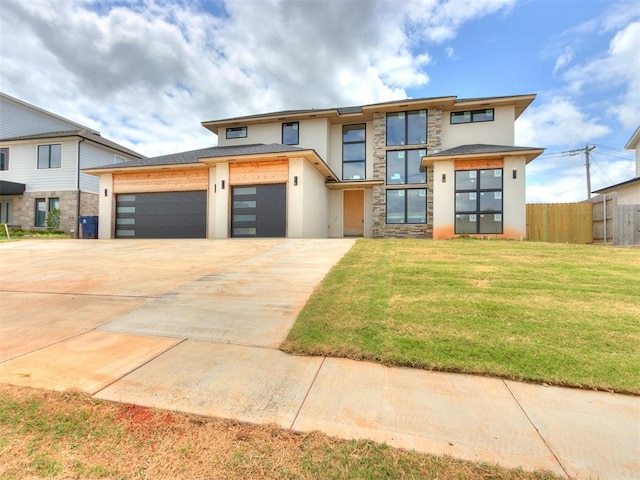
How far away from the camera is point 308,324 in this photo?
372 cm

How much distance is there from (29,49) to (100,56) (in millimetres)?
2483

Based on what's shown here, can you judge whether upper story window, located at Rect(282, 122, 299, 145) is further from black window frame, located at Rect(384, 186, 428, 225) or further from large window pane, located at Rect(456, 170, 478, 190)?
large window pane, located at Rect(456, 170, 478, 190)

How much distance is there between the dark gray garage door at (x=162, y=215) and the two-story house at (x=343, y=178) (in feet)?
0.17

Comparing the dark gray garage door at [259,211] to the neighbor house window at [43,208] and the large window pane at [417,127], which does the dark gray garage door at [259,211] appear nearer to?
the large window pane at [417,127]

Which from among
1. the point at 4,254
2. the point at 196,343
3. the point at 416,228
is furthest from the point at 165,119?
the point at 196,343

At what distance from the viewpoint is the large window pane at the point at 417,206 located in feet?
51.2

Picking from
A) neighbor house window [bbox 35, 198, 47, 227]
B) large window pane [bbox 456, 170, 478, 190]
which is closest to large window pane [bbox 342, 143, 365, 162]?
large window pane [bbox 456, 170, 478, 190]

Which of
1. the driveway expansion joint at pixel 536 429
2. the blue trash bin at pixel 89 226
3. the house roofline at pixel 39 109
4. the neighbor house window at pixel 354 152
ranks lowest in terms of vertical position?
the driveway expansion joint at pixel 536 429

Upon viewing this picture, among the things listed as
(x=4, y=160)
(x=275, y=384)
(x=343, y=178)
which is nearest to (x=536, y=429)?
(x=275, y=384)

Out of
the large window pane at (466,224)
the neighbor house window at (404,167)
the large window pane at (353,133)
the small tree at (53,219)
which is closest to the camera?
the large window pane at (466,224)

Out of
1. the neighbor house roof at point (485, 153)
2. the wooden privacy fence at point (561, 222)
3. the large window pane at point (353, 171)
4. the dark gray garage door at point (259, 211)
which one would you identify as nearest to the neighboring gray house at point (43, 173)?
the dark gray garage door at point (259, 211)

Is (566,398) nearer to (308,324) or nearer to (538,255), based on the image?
(308,324)

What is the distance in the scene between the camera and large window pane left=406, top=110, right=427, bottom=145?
1591cm

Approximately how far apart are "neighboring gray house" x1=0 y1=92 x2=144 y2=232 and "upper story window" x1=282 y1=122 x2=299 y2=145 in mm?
13143
